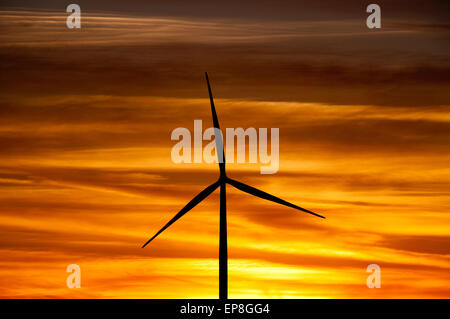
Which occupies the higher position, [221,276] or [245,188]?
[245,188]
